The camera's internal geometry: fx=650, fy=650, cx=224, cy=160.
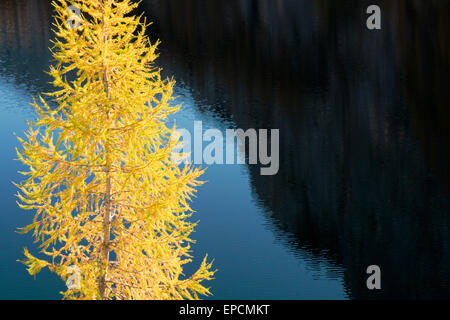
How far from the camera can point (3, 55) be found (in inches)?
3610

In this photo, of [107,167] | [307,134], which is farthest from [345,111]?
[107,167]

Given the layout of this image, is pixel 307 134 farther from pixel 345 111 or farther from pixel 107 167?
pixel 107 167

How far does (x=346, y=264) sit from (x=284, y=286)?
8.26 m

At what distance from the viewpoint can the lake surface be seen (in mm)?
43250

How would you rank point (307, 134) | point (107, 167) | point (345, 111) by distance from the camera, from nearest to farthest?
point (107, 167) < point (307, 134) < point (345, 111)

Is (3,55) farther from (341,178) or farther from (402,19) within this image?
(402,19)

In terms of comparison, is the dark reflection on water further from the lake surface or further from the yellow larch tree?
the yellow larch tree

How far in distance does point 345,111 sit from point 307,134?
1050 cm

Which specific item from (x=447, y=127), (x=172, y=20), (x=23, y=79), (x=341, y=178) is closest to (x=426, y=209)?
(x=341, y=178)

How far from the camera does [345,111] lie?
79500mm

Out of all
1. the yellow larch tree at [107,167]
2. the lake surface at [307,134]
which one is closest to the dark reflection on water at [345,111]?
the lake surface at [307,134]

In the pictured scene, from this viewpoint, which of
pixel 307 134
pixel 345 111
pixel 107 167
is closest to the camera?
pixel 107 167

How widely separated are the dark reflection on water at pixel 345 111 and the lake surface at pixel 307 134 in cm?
21

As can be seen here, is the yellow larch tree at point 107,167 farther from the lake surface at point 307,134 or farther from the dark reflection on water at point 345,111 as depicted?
the dark reflection on water at point 345,111
